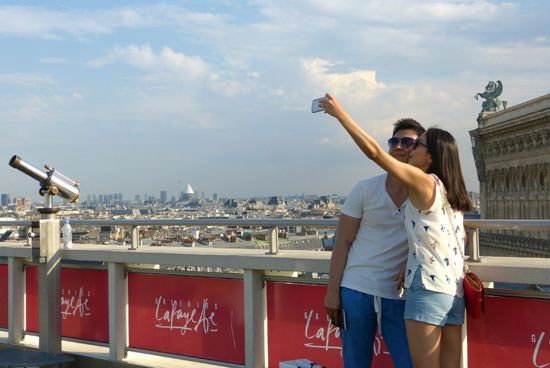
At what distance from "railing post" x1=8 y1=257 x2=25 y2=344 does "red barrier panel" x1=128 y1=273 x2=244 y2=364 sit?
64.2 inches

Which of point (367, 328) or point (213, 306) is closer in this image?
point (367, 328)

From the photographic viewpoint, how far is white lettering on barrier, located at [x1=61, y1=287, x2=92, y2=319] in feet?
26.9

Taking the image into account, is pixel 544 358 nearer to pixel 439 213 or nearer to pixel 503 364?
pixel 503 364

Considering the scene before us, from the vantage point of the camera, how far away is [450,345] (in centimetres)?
449

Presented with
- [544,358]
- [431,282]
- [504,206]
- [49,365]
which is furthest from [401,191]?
[504,206]

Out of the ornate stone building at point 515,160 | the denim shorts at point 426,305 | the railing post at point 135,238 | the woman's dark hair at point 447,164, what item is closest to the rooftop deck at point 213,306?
the railing post at point 135,238

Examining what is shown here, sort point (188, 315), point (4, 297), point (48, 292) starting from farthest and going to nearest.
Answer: point (4, 297), point (48, 292), point (188, 315)

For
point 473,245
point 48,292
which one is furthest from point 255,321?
point 48,292

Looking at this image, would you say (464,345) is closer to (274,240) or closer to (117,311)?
(274,240)

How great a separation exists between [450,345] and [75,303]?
4.83 meters

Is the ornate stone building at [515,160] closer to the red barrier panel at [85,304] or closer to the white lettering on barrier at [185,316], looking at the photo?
the red barrier panel at [85,304]

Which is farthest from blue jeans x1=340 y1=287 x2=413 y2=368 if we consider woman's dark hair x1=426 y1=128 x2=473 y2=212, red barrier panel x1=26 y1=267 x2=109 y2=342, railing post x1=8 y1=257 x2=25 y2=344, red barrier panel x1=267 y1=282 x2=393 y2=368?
railing post x1=8 y1=257 x2=25 y2=344

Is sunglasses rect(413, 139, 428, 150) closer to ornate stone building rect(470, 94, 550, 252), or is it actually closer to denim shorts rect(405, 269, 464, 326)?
denim shorts rect(405, 269, 464, 326)

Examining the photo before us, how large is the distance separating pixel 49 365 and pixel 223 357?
5.46 feet
